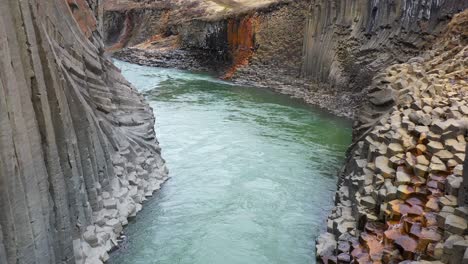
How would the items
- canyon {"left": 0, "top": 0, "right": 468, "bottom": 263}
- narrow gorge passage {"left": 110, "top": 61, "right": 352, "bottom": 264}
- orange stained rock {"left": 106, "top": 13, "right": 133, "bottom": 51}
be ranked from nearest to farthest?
canyon {"left": 0, "top": 0, "right": 468, "bottom": 263}, narrow gorge passage {"left": 110, "top": 61, "right": 352, "bottom": 264}, orange stained rock {"left": 106, "top": 13, "right": 133, "bottom": 51}

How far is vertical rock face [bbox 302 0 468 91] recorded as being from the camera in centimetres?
2506

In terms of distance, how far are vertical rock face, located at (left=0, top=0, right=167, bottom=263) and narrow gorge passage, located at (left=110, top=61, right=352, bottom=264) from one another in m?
0.89

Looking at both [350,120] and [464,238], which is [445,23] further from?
[464,238]

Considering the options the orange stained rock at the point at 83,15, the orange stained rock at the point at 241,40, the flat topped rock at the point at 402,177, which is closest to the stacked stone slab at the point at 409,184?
the flat topped rock at the point at 402,177

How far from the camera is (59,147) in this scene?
9398 mm

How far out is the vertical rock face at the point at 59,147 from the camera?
7566 mm

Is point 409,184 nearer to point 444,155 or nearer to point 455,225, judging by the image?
point 444,155

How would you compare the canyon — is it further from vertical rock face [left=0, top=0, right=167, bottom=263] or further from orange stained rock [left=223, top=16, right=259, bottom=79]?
orange stained rock [left=223, top=16, right=259, bottom=79]

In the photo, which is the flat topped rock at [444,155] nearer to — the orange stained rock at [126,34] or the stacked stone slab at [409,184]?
the stacked stone slab at [409,184]

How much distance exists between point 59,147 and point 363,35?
2386 centimetres

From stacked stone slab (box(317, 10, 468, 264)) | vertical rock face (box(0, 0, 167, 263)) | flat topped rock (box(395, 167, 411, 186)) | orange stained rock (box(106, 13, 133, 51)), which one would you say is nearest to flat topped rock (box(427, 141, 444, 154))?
stacked stone slab (box(317, 10, 468, 264))

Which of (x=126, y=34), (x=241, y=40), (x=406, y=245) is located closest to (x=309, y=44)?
(x=241, y=40)

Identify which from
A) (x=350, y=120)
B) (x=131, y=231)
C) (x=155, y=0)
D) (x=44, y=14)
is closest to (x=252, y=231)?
(x=131, y=231)

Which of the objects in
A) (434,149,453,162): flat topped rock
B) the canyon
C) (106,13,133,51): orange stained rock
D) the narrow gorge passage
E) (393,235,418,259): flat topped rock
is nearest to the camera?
the canyon
